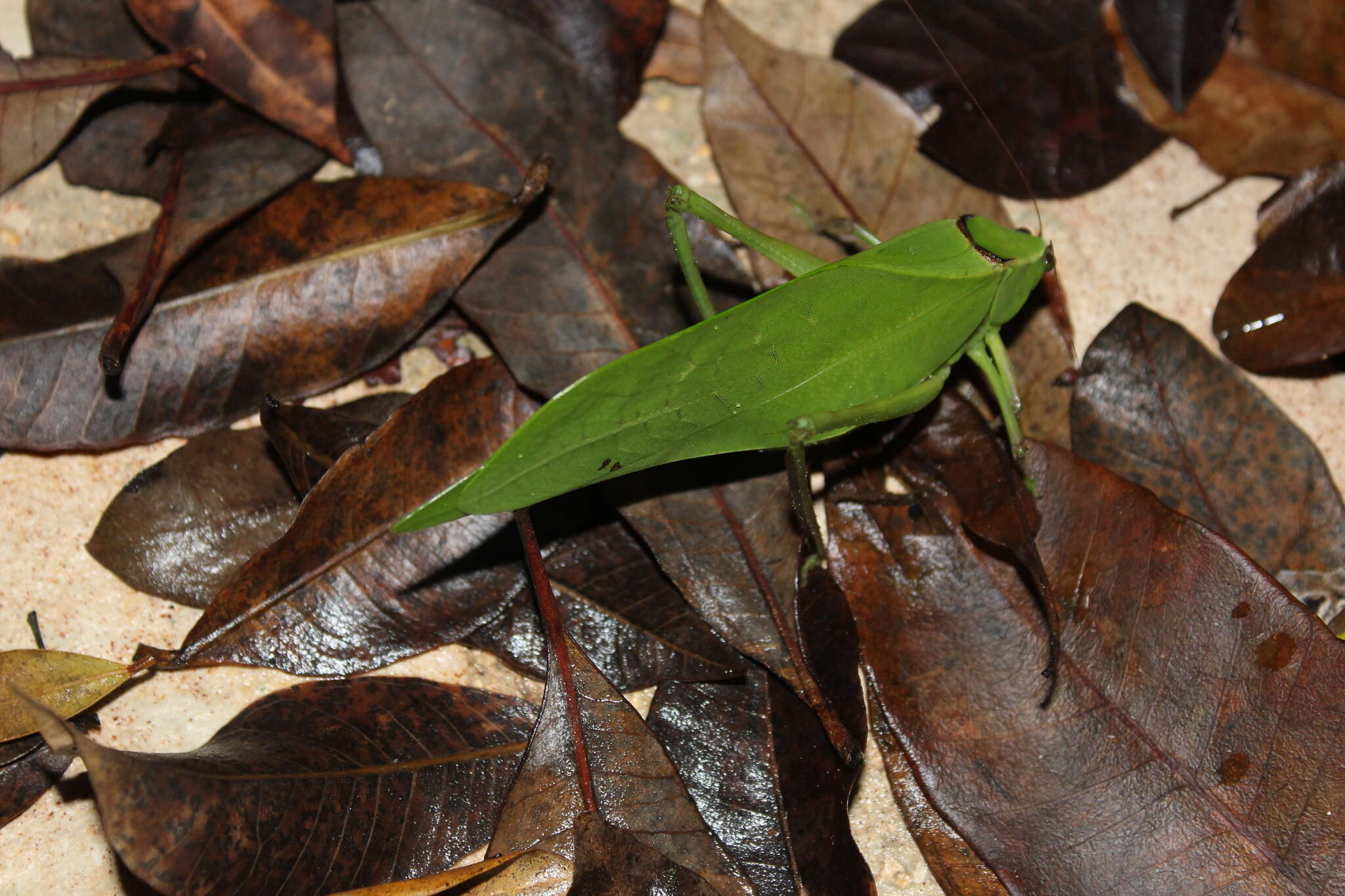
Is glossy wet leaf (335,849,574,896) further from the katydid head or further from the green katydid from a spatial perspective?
the katydid head

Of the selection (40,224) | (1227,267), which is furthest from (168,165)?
(1227,267)

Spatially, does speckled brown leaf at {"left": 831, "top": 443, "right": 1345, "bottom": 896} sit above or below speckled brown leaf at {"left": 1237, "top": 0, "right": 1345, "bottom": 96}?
below

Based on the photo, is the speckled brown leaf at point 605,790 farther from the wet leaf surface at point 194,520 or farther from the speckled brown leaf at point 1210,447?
the speckled brown leaf at point 1210,447

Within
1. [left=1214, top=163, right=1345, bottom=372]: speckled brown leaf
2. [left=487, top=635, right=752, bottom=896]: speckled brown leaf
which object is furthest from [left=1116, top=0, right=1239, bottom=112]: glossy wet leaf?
[left=487, top=635, right=752, bottom=896]: speckled brown leaf

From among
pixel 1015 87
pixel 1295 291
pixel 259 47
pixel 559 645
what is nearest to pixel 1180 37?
pixel 1015 87

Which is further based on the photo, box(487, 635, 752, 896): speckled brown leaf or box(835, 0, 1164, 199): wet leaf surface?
box(835, 0, 1164, 199): wet leaf surface

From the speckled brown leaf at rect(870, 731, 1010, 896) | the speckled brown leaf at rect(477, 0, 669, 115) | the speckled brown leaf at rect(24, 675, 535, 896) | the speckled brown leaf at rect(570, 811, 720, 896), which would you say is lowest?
the speckled brown leaf at rect(870, 731, 1010, 896)

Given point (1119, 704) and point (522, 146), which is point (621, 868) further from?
point (522, 146)
